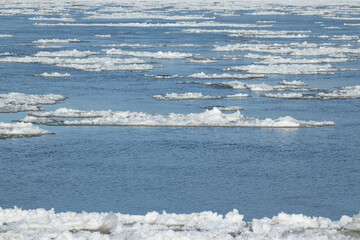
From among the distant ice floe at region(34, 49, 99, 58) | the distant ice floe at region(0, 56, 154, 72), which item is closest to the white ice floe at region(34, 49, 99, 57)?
the distant ice floe at region(34, 49, 99, 58)

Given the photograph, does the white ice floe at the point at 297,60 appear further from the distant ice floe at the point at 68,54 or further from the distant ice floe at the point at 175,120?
the distant ice floe at the point at 175,120

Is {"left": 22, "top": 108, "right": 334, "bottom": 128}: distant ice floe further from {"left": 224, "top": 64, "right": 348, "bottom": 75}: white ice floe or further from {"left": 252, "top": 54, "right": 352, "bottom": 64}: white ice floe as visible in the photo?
{"left": 252, "top": 54, "right": 352, "bottom": 64}: white ice floe

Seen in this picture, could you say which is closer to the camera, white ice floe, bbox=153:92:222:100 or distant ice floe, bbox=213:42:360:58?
white ice floe, bbox=153:92:222:100

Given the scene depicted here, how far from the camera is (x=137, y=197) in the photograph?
45.6 feet

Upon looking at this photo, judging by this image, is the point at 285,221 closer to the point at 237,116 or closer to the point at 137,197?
the point at 137,197

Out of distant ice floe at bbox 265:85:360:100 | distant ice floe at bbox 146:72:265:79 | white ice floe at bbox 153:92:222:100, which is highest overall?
distant ice floe at bbox 146:72:265:79

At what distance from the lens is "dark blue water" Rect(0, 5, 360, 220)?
Result: 13680 millimetres

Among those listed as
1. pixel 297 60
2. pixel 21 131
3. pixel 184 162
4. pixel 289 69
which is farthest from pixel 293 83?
pixel 21 131

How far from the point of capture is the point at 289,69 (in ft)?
100

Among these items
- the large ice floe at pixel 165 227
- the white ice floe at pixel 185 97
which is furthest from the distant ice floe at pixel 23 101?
the large ice floe at pixel 165 227

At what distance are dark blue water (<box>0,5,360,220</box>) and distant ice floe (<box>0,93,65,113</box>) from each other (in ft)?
1.57

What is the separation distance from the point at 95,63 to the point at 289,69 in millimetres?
9058

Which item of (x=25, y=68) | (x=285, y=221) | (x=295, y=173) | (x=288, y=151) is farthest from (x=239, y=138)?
(x=25, y=68)

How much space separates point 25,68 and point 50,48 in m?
8.87
